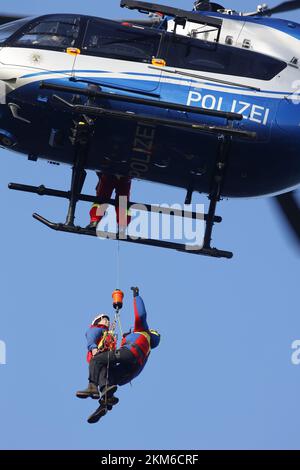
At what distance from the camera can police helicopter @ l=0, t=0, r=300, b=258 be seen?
69.3 feet

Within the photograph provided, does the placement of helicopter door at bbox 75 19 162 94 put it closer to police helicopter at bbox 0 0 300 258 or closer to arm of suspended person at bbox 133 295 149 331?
police helicopter at bbox 0 0 300 258

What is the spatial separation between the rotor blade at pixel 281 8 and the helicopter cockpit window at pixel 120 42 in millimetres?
2620

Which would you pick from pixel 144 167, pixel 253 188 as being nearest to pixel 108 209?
pixel 144 167

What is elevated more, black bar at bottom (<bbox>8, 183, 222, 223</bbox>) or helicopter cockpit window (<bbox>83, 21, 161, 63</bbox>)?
helicopter cockpit window (<bbox>83, 21, 161, 63</bbox>)

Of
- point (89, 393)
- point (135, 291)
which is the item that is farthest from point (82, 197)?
point (89, 393)

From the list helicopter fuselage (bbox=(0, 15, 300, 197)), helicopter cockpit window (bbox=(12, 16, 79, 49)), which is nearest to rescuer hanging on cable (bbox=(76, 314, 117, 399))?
helicopter fuselage (bbox=(0, 15, 300, 197))

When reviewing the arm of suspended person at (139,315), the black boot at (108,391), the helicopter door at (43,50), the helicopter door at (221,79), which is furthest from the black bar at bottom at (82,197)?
the black boot at (108,391)

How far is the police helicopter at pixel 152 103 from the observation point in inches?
831

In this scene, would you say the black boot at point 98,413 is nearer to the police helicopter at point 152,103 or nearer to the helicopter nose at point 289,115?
the police helicopter at point 152,103

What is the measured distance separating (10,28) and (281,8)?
4.39 m

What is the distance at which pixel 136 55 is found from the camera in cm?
2136

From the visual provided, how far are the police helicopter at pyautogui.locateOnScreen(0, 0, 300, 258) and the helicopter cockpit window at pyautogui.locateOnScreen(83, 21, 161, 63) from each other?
14 mm

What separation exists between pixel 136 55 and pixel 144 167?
64.4 inches

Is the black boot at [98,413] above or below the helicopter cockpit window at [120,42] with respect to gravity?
below
